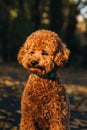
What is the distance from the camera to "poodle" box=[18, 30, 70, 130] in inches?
207

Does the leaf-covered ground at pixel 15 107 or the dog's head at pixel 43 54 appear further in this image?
the leaf-covered ground at pixel 15 107

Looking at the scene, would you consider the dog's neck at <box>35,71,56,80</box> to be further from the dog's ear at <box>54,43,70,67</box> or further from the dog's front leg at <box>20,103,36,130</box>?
the dog's front leg at <box>20,103,36,130</box>

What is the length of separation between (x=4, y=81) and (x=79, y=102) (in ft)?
7.66

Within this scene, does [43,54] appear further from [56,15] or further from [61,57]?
[56,15]


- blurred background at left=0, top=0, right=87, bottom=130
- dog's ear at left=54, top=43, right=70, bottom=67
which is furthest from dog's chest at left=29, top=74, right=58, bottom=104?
blurred background at left=0, top=0, right=87, bottom=130

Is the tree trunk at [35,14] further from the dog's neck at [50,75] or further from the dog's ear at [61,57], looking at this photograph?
the dog's ear at [61,57]

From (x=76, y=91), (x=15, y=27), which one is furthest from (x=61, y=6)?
(x=76, y=91)

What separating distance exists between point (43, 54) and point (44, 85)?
46 cm

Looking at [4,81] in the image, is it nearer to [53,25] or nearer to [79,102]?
[79,102]

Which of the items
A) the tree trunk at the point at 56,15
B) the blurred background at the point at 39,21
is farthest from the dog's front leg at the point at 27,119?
the tree trunk at the point at 56,15

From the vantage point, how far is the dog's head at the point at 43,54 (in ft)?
17.0

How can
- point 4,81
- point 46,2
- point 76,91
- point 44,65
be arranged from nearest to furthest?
point 44,65
point 4,81
point 76,91
point 46,2

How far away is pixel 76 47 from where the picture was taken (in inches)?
1158

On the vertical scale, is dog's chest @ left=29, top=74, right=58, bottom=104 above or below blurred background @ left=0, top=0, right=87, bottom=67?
below
